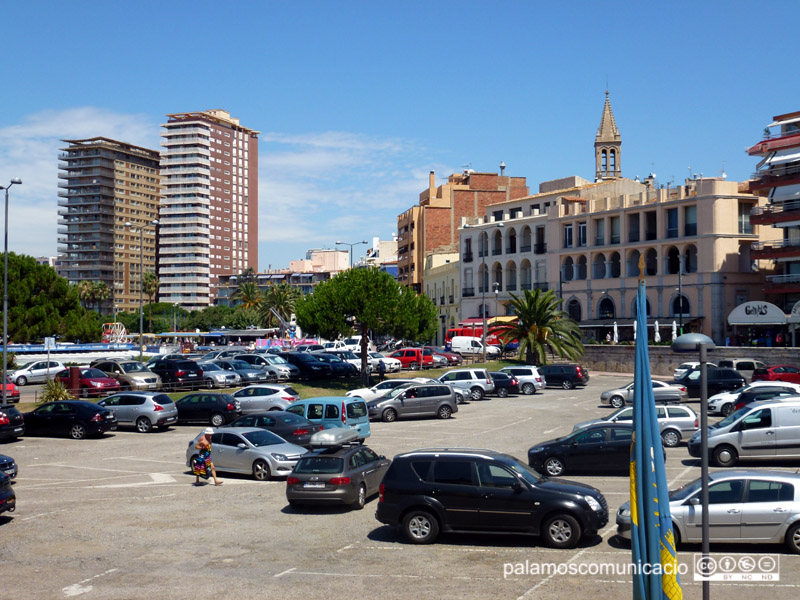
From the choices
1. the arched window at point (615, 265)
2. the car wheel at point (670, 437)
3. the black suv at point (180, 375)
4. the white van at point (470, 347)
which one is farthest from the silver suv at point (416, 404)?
the arched window at point (615, 265)

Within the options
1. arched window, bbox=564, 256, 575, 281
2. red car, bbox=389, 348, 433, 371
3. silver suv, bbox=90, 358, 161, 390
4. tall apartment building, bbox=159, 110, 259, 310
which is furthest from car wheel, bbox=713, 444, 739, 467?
tall apartment building, bbox=159, 110, 259, 310

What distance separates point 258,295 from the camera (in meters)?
136

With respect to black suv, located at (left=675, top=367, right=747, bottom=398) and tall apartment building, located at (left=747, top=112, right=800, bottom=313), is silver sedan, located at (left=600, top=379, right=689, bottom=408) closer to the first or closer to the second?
black suv, located at (left=675, top=367, right=747, bottom=398)

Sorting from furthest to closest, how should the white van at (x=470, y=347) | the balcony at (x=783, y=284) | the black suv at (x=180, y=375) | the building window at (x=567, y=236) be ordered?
the building window at (x=567, y=236) < the white van at (x=470, y=347) < the balcony at (x=783, y=284) < the black suv at (x=180, y=375)

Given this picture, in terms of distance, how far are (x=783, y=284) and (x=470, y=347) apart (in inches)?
978

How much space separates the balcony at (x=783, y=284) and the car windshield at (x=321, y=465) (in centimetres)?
5262

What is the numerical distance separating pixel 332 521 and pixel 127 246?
158 m

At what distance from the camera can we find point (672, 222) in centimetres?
7019

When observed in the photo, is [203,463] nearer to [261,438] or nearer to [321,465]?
[261,438]

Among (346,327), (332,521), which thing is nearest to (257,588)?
(332,521)

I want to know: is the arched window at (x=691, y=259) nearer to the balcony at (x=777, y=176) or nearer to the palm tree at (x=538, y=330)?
the balcony at (x=777, y=176)

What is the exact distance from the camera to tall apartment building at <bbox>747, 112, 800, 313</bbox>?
59531mm

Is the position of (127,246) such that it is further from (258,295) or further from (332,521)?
(332,521)

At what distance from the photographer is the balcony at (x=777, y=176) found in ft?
195
